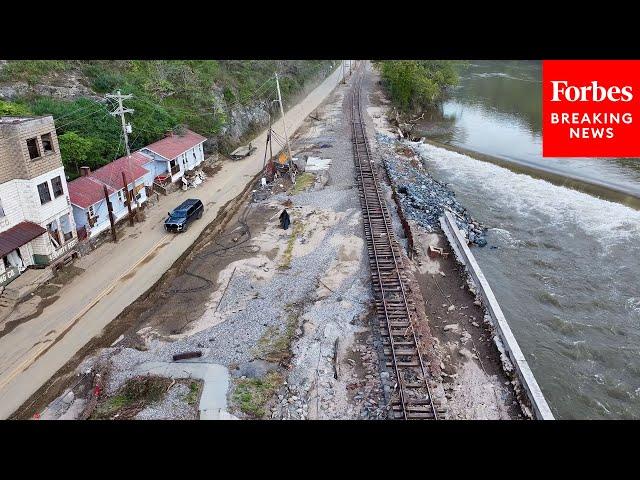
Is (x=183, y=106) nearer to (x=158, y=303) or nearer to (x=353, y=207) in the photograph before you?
(x=353, y=207)

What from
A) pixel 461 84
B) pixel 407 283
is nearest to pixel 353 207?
pixel 407 283

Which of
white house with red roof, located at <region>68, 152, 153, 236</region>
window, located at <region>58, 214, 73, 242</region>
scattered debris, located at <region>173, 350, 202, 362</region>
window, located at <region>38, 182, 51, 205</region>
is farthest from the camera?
white house with red roof, located at <region>68, 152, 153, 236</region>

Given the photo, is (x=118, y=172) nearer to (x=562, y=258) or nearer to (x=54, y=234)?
(x=54, y=234)

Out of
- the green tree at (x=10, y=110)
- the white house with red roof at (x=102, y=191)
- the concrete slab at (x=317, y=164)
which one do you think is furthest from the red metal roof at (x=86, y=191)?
the concrete slab at (x=317, y=164)

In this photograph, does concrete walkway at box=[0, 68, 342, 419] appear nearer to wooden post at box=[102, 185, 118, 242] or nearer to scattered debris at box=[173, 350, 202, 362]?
wooden post at box=[102, 185, 118, 242]

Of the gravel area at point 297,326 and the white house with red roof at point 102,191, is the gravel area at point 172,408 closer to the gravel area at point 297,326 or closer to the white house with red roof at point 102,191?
the gravel area at point 297,326

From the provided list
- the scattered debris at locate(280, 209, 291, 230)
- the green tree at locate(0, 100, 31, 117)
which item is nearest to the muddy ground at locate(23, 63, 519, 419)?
the scattered debris at locate(280, 209, 291, 230)

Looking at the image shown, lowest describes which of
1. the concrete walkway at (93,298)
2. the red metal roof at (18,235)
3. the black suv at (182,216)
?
the concrete walkway at (93,298)
